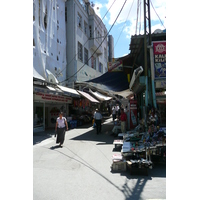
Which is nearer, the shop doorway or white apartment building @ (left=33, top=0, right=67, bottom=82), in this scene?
the shop doorway

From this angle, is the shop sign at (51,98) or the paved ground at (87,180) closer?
the paved ground at (87,180)

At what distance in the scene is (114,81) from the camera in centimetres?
1561

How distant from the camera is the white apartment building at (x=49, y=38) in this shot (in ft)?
45.5

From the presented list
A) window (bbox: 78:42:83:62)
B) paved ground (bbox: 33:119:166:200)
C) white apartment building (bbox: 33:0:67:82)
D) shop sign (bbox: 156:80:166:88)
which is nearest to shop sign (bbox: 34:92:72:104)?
white apartment building (bbox: 33:0:67:82)

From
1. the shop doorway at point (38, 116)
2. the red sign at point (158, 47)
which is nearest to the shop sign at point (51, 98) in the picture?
the shop doorway at point (38, 116)

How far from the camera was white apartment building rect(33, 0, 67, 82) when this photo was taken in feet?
45.5

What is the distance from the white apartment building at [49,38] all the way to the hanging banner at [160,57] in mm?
8505

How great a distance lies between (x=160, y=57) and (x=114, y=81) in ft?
22.8

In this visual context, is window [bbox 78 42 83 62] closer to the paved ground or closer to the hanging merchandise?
the hanging merchandise

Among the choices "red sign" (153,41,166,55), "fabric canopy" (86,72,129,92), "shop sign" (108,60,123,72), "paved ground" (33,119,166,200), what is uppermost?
"shop sign" (108,60,123,72)

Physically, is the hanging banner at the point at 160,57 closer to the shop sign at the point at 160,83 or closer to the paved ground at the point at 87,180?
the shop sign at the point at 160,83

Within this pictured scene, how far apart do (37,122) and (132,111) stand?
6902mm

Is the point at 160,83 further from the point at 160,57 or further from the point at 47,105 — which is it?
the point at 47,105

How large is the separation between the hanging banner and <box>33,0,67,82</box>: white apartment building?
8.51 m
